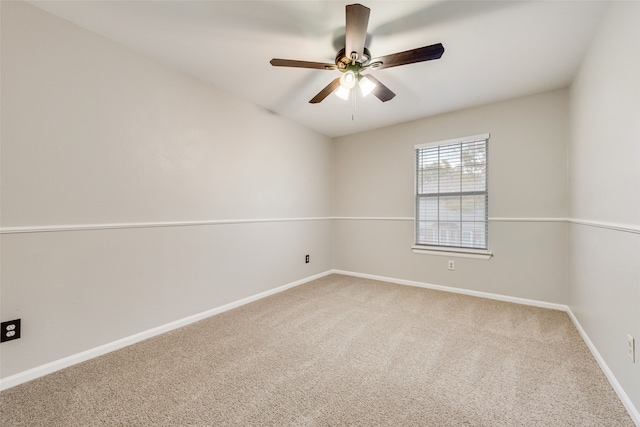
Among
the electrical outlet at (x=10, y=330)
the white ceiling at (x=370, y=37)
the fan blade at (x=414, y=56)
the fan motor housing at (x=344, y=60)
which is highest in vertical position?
the white ceiling at (x=370, y=37)

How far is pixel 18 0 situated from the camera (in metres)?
1.57

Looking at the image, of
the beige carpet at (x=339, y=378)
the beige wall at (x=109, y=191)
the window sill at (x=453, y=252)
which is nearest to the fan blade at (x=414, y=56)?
the beige wall at (x=109, y=191)

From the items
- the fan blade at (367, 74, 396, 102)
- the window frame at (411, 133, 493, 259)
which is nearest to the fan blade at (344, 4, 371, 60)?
the fan blade at (367, 74, 396, 102)

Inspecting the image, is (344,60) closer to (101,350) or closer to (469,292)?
(101,350)

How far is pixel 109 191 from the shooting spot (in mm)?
1961

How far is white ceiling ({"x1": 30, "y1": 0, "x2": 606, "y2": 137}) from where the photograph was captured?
64.3 inches

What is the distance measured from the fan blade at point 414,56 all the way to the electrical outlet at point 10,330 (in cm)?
281

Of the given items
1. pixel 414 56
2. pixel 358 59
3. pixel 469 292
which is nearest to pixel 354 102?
pixel 358 59

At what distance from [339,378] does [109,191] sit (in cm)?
212

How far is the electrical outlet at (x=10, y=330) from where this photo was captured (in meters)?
1.52

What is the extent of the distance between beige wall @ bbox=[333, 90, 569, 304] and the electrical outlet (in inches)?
142

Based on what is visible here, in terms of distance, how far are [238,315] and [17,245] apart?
168 cm

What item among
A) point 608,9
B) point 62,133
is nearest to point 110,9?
point 62,133

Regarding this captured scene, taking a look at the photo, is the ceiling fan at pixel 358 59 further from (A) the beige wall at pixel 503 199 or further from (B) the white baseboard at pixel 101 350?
(B) the white baseboard at pixel 101 350
